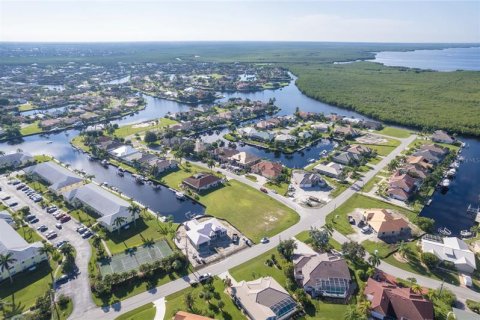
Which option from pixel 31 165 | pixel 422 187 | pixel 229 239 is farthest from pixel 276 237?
pixel 31 165

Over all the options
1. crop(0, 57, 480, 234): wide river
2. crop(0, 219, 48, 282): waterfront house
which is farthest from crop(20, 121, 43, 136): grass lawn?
crop(0, 219, 48, 282): waterfront house

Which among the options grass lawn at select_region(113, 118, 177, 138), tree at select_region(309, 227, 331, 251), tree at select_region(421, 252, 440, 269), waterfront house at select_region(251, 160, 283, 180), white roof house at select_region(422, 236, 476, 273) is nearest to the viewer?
white roof house at select_region(422, 236, 476, 273)

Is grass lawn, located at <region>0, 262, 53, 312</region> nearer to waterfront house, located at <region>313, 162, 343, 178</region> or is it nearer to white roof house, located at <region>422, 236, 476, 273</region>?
white roof house, located at <region>422, 236, 476, 273</region>

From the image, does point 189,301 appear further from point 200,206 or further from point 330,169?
point 330,169

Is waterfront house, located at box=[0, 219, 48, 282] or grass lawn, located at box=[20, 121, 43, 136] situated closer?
waterfront house, located at box=[0, 219, 48, 282]

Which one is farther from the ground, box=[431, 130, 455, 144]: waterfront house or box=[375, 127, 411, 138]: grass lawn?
box=[431, 130, 455, 144]: waterfront house

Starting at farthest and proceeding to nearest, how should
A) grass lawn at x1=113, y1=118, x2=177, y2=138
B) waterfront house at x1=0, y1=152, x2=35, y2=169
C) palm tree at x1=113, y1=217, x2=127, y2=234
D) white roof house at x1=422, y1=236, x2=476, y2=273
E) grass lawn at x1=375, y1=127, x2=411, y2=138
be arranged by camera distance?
grass lawn at x1=113, y1=118, x2=177, y2=138
grass lawn at x1=375, y1=127, x2=411, y2=138
waterfront house at x1=0, y1=152, x2=35, y2=169
palm tree at x1=113, y1=217, x2=127, y2=234
white roof house at x1=422, y1=236, x2=476, y2=273
